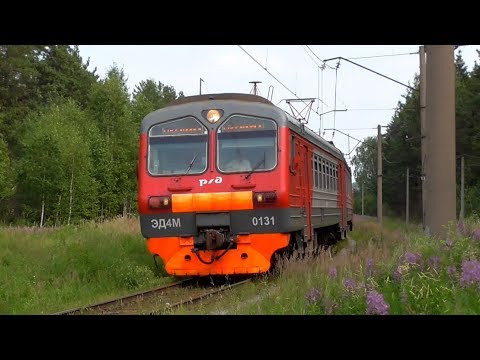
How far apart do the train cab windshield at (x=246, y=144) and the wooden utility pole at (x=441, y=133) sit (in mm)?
2819

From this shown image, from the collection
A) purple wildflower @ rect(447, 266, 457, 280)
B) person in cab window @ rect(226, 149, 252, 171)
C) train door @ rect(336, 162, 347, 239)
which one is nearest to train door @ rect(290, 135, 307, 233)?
person in cab window @ rect(226, 149, 252, 171)

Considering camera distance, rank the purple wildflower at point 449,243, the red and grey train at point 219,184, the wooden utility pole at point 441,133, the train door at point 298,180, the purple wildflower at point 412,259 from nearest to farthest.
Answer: the purple wildflower at point 412,259
the purple wildflower at point 449,243
the wooden utility pole at point 441,133
the red and grey train at point 219,184
the train door at point 298,180

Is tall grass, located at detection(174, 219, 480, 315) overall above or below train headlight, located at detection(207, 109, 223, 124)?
below

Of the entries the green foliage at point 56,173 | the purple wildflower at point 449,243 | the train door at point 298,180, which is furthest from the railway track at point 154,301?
the green foliage at point 56,173

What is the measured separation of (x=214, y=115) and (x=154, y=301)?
378 centimetres

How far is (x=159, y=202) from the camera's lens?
36.4ft

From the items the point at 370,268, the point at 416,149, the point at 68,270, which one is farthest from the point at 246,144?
the point at 416,149

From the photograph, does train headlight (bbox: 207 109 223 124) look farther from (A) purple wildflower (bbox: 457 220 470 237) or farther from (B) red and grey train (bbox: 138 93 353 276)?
(A) purple wildflower (bbox: 457 220 470 237)

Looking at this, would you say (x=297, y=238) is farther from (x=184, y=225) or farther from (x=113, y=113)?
(x=113, y=113)

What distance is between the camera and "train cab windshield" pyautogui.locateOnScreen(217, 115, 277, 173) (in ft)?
36.3

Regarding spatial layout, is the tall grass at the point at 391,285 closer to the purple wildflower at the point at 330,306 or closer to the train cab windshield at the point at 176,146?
the purple wildflower at the point at 330,306

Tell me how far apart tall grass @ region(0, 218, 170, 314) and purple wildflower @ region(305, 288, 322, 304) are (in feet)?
13.5

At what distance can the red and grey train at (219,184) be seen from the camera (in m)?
10.8
